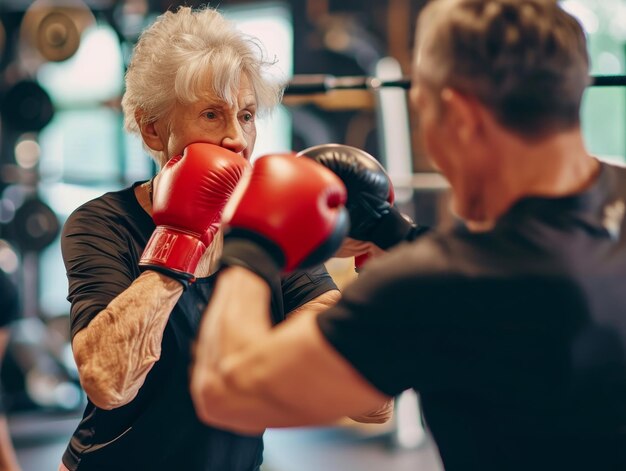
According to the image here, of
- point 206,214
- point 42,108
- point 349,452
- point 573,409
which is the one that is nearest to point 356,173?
point 206,214

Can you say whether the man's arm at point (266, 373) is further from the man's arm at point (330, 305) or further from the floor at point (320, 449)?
the floor at point (320, 449)

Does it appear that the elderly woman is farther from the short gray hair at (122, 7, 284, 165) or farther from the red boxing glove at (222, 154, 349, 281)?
the red boxing glove at (222, 154, 349, 281)

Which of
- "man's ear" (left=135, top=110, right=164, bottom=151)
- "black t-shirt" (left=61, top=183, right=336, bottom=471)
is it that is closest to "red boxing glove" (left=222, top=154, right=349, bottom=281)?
"black t-shirt" (left=61, top=183, right=336, bottom=471)

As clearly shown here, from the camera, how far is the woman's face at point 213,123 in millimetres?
1610

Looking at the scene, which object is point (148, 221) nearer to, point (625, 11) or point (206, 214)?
point (206, 214)

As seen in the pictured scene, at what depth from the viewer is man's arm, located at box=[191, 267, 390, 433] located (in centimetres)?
94

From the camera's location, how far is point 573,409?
92 centimetres

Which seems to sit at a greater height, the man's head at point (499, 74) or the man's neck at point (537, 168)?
the man's head at point (499, 74)

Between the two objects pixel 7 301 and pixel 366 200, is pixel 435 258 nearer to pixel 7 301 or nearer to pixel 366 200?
pixel 366 200

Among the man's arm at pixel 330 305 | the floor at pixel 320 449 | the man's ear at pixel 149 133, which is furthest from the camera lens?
the floor at pixel 320 449

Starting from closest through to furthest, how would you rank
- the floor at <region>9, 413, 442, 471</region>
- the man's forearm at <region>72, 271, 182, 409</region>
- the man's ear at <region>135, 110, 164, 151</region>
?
the man's forearm at <region>72, 271, 182, 409</region>
the man's ear at <region>135, 110, 164, 151</region>
the floor at <region>9, 413, 442, 471</region>

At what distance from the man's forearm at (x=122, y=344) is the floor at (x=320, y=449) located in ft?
8.18

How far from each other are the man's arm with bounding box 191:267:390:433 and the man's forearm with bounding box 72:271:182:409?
351mm

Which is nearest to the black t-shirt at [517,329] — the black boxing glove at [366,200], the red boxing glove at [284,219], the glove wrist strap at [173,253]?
the red boxing glove at [284,219]
